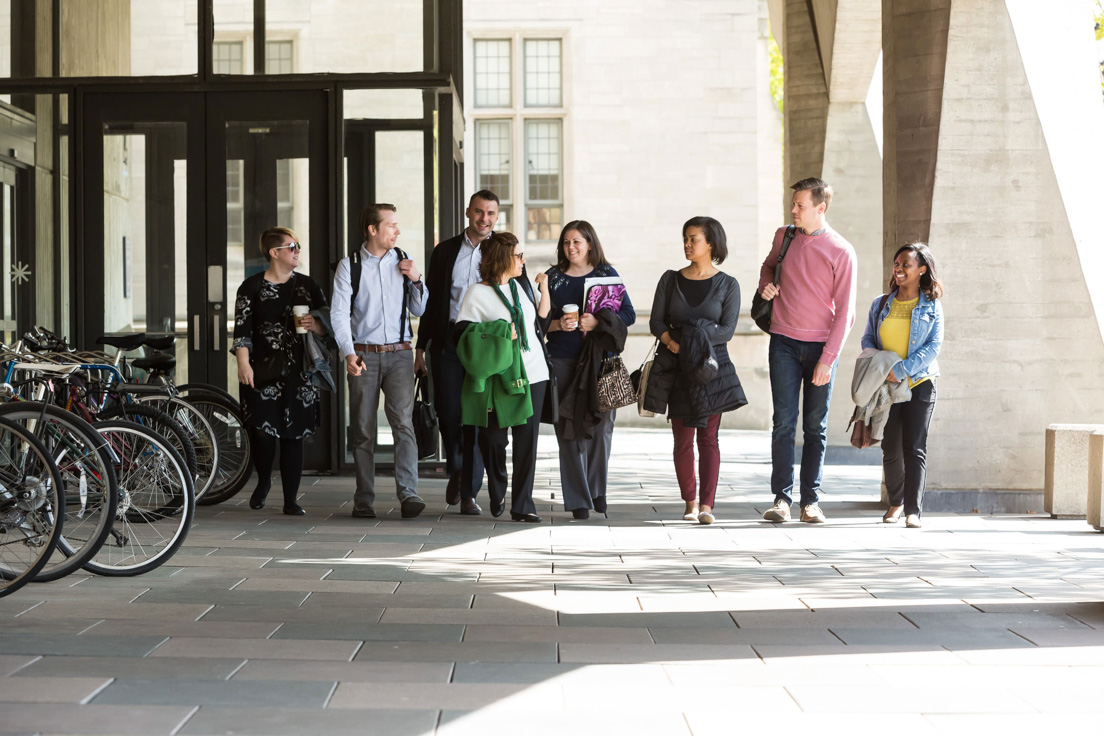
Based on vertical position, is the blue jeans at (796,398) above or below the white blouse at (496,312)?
below

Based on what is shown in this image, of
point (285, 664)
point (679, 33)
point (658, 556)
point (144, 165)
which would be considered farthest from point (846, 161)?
point (285, 664)

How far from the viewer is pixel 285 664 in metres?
3.81

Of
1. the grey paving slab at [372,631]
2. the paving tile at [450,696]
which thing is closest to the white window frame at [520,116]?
the grey paving slab at [372,631]

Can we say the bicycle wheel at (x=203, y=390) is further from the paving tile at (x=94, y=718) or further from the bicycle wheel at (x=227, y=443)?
the paving tile at (x=94, y=718)

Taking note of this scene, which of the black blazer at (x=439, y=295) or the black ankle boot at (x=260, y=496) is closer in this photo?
the black blazer at (x=439, y=295)

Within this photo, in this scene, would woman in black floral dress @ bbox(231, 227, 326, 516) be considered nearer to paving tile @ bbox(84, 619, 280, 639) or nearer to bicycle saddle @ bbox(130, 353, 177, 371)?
bicycle saddle @ bbox(130, 353, 177, 371)

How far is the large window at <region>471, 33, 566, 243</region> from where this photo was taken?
19.0 meters

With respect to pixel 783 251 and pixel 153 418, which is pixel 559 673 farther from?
pixel 783 251

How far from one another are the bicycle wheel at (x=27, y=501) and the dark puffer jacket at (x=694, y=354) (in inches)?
131

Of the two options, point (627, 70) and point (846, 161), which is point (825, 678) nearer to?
point (846, 161)

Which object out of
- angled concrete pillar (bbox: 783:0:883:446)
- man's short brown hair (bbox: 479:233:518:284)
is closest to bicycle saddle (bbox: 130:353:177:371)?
man's short brown hair (bbox: 479:233:518:284)

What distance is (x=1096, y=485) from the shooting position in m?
7.05

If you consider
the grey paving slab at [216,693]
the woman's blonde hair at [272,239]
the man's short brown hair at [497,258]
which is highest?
the woman's blonde hair at [272,239]

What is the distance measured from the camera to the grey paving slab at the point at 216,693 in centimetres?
338
